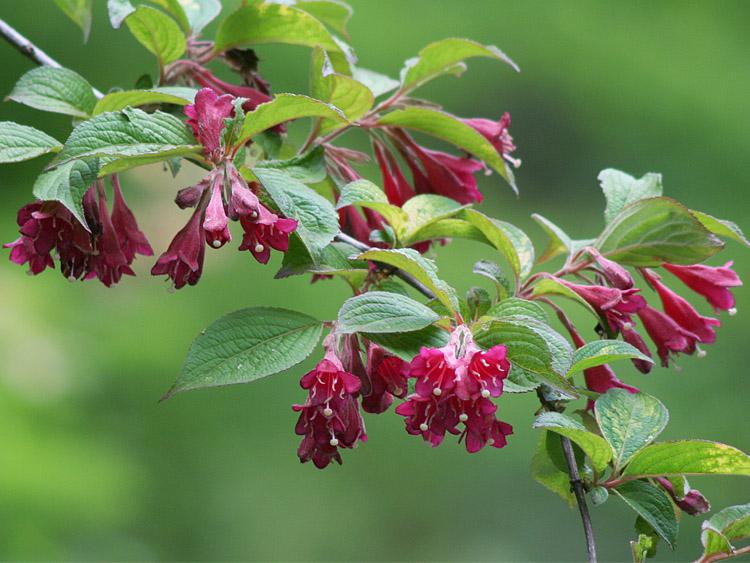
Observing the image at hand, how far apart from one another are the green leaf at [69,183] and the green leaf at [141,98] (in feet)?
0.22

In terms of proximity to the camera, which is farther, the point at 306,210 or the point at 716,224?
the point at 716,224

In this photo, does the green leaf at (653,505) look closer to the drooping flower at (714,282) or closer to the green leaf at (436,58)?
the drooping flower at (714,282)

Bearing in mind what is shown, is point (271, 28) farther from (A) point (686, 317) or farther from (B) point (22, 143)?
(A) point (686, 317)

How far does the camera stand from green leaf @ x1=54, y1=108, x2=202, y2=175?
0.53 m

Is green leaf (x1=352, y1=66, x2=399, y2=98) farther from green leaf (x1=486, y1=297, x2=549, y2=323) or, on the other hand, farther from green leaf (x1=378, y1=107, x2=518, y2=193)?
green leaf (x1=486, y1=297, x2=549, y2=323)

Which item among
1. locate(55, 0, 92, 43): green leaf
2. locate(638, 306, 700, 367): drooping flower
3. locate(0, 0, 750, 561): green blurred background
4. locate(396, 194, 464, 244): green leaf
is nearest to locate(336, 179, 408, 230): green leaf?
locate(396, 194, 464, 244): green leaf

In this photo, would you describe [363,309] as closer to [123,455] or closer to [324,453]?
[324,453]

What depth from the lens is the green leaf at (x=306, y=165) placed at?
644 millimetres

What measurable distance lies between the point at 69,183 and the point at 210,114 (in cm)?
10

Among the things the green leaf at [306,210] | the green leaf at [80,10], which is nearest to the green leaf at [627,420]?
the green leaf at [306,210]

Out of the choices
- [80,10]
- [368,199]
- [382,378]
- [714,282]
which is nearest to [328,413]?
[382,378]

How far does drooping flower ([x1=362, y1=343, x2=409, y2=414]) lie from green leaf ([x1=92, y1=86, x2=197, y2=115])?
0.70ft

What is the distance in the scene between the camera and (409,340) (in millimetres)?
565

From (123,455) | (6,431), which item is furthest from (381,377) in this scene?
(123,455)
